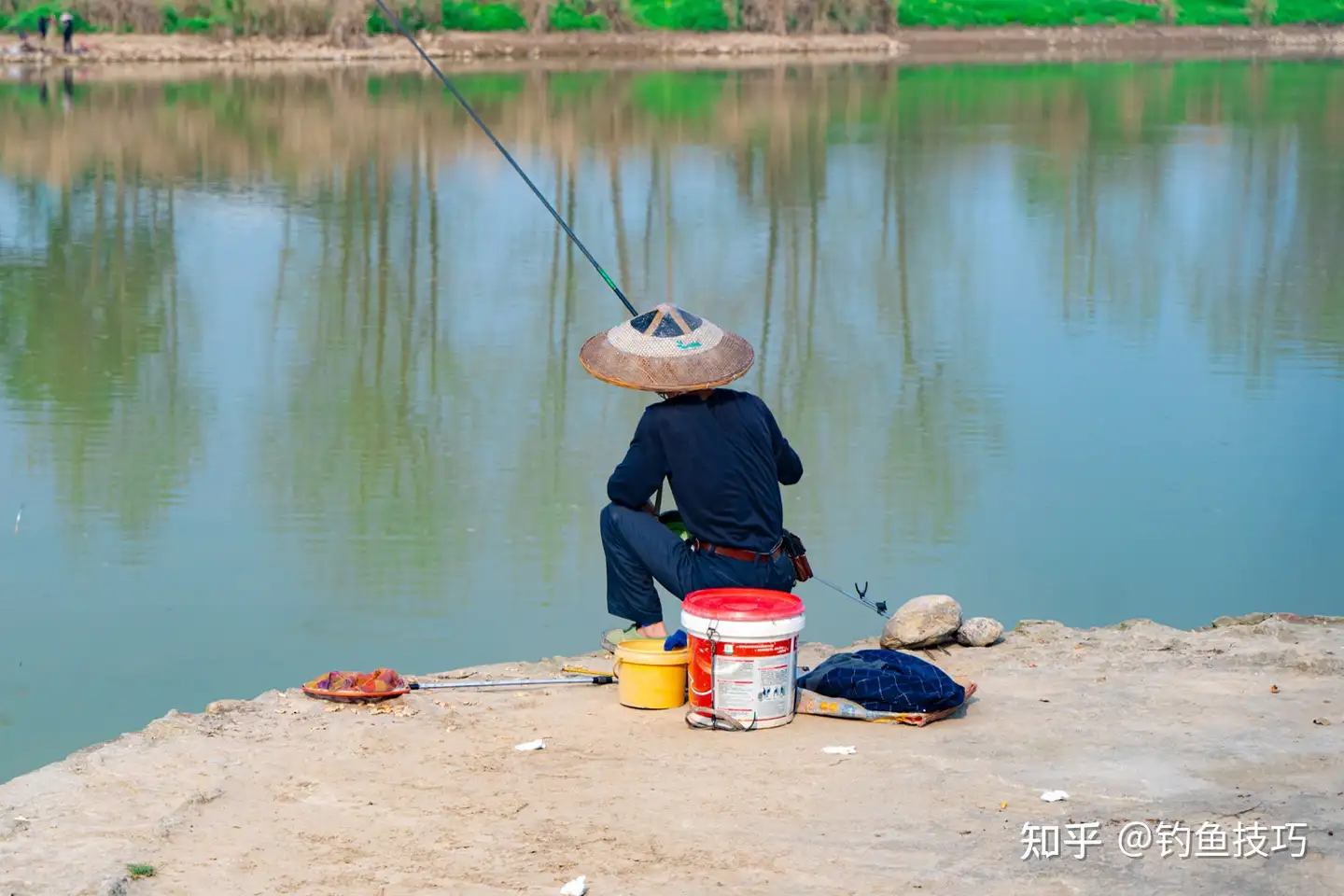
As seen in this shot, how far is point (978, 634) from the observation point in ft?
18.5

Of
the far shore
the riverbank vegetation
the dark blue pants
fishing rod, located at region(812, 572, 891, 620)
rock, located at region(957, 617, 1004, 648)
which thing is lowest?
fishing rod, located at region(812, 572, 891, 620)

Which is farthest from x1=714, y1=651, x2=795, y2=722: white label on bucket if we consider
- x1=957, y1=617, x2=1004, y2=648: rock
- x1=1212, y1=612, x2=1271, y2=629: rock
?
x1=1212, y1=612, x2=1271, y2=629: rock

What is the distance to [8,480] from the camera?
8.20 meters

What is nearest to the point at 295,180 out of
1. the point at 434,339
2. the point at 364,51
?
the point at 434,339

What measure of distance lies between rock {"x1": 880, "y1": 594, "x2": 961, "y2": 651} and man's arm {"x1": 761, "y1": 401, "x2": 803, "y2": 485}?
24.1 inches

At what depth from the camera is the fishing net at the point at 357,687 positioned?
506 centimetres

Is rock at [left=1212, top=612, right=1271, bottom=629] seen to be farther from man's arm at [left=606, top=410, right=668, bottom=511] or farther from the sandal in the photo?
man's arm at [left=606, top=410, right=668, bottom=511]

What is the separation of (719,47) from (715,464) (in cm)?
4074

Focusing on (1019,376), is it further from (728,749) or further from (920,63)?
(920,63)

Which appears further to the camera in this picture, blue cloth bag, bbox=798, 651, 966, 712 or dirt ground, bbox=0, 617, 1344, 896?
blue cloth bag, bbox=798, 651, 966, 712

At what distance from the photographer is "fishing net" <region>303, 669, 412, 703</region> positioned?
506cm

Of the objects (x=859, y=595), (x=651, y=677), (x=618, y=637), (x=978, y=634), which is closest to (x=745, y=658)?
(x=651, y=677)

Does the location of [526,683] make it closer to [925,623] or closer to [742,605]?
[742,605]

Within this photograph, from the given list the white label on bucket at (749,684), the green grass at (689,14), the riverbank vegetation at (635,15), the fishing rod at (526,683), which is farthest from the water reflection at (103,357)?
the green grass at (689,14)
